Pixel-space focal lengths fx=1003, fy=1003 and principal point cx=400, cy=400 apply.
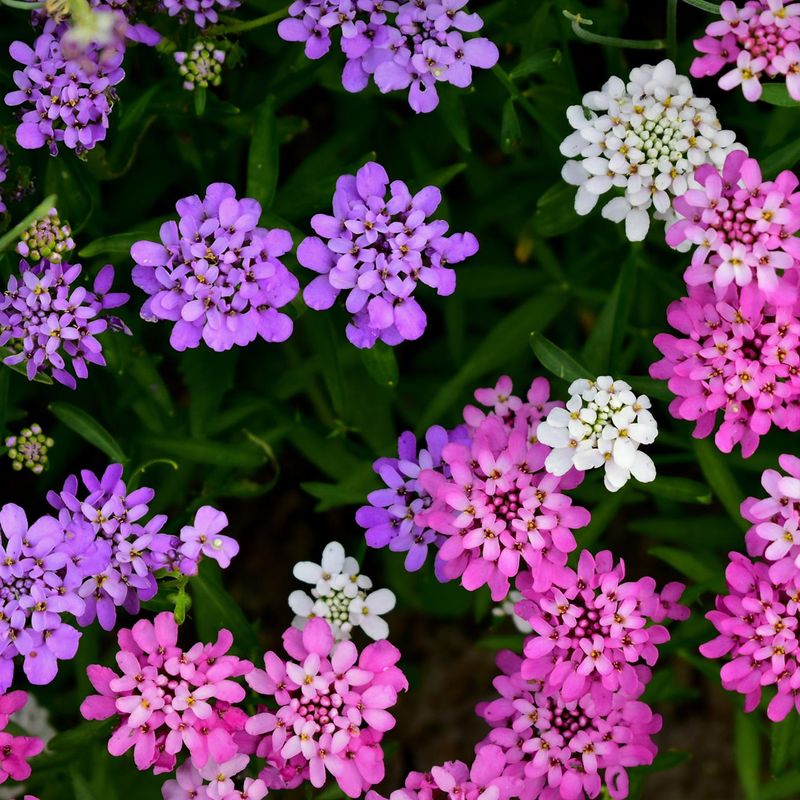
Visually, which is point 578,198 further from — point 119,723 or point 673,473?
point 119,723

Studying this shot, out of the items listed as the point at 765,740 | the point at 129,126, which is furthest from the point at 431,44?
the point at 765,740

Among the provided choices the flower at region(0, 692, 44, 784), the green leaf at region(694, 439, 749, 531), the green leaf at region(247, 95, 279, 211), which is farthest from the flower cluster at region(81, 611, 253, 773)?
the green leaf at region(694, 439, 749, 531)

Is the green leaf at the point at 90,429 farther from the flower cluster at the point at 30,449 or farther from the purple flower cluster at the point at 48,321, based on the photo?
the purple flower cluster at the point at 48,321

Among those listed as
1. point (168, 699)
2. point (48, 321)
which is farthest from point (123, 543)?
point (48, 321)

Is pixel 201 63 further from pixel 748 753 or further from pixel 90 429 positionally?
pixel 748 753

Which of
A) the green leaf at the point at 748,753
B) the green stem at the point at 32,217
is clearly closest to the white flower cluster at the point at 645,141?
the green stem at the point at 32,217

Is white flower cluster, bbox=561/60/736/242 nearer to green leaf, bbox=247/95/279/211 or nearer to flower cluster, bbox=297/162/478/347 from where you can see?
flower cluster, bbox=297/162/478/347
